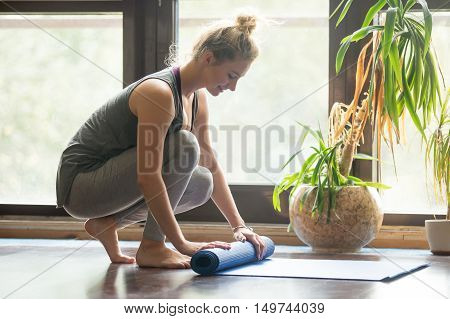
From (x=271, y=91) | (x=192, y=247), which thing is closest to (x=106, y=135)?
(x=192, y=247)

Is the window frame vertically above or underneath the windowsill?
above

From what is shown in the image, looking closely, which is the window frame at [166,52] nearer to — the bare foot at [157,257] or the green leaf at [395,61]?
the green leaf at [395,61]

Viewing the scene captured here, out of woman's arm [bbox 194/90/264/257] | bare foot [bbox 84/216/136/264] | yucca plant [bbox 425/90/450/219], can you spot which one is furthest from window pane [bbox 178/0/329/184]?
bare foot [bbox 84/216/136/264]

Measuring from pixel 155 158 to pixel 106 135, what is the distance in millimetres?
275

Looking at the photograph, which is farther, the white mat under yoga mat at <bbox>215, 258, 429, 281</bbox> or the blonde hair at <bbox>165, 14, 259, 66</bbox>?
the blonde hair at <bbox>165, 14, 259, 66</bbox>

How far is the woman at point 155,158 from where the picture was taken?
1.93 meters

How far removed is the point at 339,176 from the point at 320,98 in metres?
0.55

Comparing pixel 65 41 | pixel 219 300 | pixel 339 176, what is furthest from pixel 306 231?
pixel 65 41

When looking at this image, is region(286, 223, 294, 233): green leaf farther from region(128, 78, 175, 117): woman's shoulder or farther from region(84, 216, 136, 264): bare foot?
region(128, 78, 175, 117): woman's shoulder

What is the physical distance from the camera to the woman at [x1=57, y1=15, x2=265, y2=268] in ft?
6.32

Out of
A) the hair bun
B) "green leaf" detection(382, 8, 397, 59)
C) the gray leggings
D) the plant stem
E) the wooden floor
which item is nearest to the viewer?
the wooden floor

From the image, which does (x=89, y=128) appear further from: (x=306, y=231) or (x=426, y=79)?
(x=426, y=79)

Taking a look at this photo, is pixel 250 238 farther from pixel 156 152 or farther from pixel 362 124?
pixel 362 124

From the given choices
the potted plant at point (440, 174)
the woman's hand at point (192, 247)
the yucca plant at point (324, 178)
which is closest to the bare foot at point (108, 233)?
the woman's hand at point (192, 247)
